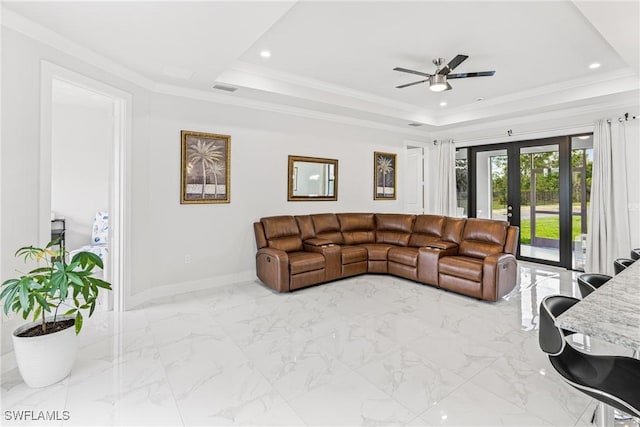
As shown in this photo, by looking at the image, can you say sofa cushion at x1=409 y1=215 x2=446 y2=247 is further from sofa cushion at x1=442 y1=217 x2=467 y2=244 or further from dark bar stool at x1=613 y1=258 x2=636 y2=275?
dark bar stool at x1=613 y1=258 x2=636 y2=275

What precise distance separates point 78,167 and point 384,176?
5403mm

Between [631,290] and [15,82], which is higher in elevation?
[15,82]

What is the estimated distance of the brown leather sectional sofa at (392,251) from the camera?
417cm

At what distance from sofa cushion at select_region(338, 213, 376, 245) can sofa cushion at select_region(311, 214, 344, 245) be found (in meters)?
0.10

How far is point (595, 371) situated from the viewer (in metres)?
1.47

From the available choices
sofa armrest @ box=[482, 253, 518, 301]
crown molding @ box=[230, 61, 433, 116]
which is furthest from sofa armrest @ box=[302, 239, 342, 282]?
crown molding @ box=[230, 61, 433, 116]

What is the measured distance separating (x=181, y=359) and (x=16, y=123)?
7.20ft

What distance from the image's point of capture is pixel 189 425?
Result: 6.20 ft

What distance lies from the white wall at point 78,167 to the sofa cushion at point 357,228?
392 cm

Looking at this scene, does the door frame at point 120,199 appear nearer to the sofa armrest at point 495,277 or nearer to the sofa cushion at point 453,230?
the sofa armrest at point 495,277

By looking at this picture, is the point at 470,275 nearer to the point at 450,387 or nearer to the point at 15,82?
the point at 450,387

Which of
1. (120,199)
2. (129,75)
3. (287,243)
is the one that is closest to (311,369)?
(287,243)

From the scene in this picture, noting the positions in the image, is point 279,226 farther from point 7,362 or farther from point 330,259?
point 7,362

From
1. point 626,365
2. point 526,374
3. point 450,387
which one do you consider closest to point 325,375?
point 450,387
